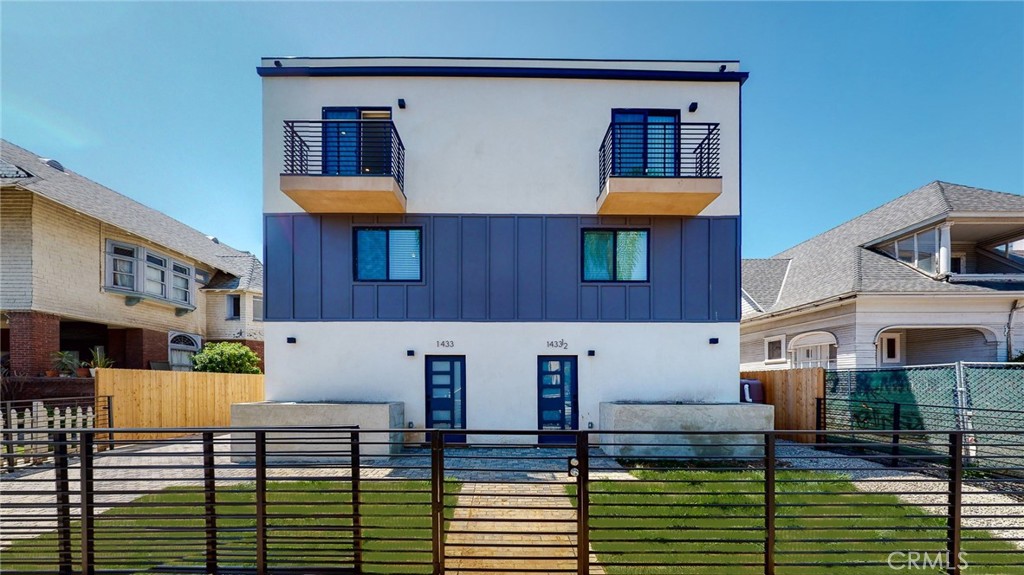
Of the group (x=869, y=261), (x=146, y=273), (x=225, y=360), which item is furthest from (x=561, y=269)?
(x=146, y=273)

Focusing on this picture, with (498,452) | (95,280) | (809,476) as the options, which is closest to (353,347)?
(498,452)

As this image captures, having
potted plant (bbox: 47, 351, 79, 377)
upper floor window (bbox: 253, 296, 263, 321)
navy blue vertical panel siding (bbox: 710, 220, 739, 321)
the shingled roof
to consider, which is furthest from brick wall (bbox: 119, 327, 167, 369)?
the shingled roof

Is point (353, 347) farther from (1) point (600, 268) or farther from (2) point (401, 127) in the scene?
(1) point (600, 268)

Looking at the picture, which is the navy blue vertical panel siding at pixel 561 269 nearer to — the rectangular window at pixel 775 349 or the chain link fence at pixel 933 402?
the chain link fence at pixel 933 402

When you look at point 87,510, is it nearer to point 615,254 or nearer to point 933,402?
point 615,254

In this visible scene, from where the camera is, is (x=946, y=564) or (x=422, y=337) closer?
(x=946, y=564)

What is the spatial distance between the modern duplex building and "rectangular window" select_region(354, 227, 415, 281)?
0.14ft

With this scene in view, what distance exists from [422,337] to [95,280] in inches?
440

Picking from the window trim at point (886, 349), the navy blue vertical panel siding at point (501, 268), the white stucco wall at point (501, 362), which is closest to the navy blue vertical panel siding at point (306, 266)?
the white stucco wall at point (501, 362)

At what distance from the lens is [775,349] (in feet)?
51.1

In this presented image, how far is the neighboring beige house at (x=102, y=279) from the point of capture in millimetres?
11266

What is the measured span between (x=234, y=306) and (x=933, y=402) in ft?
71.6

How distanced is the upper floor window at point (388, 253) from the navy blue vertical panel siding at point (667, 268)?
5000mm

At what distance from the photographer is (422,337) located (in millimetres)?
9258
